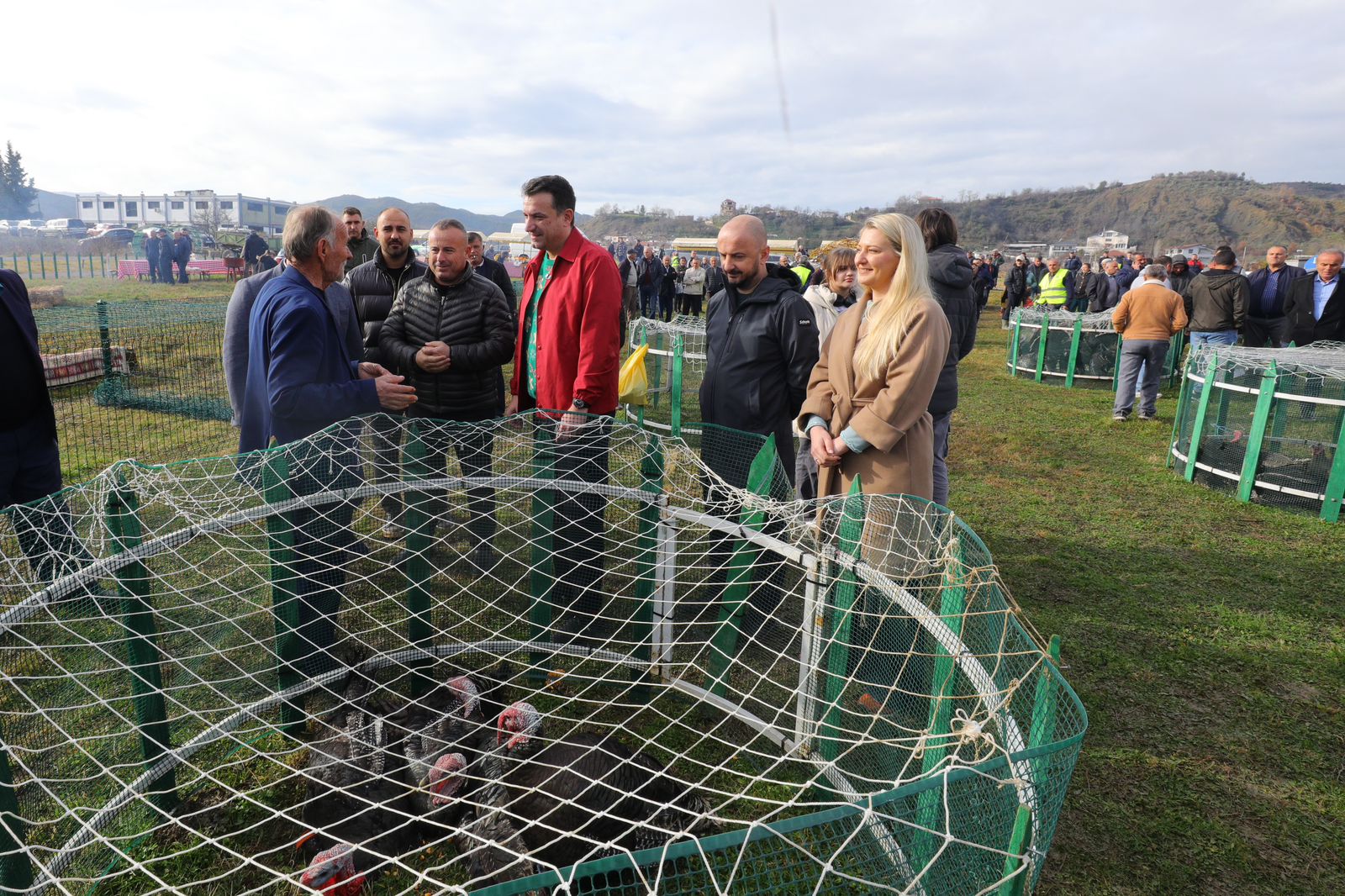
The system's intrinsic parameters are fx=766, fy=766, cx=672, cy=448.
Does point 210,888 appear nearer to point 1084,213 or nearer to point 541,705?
point 541,705

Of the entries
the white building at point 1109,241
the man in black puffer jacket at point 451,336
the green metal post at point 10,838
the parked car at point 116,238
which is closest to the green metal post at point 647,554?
the man in black puffer jacket at point 451,336

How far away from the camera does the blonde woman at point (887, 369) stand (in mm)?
3012

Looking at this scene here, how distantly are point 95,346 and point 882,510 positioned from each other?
10219 mm

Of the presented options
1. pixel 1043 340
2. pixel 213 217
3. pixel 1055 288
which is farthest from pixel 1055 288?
pixel 213 217

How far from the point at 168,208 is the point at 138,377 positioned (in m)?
89.6

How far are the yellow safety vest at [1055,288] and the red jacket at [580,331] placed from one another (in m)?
14.3

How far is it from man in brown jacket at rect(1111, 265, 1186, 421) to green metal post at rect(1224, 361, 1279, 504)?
8.33ft

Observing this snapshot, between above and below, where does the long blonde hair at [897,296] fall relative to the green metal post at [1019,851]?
above

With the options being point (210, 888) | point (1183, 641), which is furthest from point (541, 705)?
point (1183, 641)

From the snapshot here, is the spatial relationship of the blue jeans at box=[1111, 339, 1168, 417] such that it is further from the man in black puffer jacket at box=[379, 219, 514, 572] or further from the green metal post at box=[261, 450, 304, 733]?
the green metal post at box=[261, 450, 304, 733]

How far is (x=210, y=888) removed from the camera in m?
2.46

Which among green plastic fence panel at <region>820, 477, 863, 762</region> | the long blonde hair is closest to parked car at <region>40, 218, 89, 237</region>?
the long blonde hair

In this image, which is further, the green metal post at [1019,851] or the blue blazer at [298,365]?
the blue blazer at [298,365]

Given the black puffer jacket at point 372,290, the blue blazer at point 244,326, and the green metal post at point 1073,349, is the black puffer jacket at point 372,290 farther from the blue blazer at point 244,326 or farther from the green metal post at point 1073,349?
the green metal post at point 1073,349
